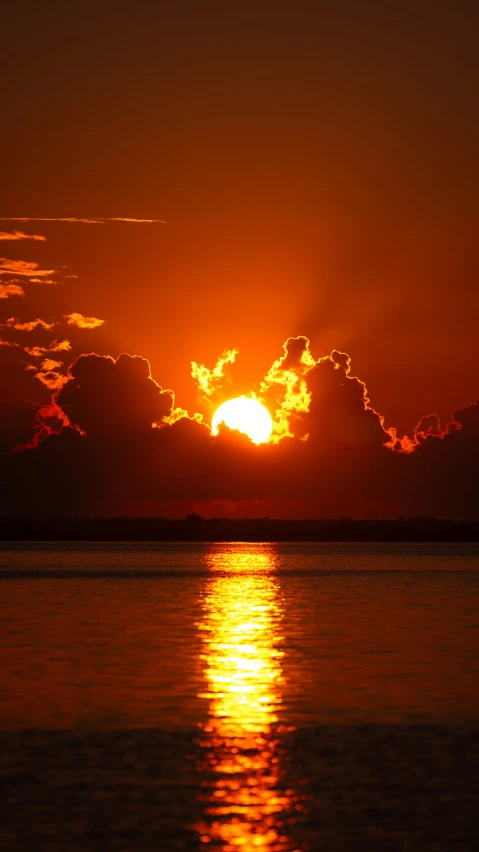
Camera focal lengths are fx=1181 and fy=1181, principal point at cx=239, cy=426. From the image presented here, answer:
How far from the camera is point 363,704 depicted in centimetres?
4066

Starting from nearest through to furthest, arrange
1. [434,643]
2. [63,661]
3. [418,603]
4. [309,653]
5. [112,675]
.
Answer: [112,675] < [63,661] < [309,653] < [434,643] < [418,603]

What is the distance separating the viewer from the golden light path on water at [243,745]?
23.3 metres

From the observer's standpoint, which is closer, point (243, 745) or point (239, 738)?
point (243, 745)

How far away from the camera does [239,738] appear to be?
33.6 meters

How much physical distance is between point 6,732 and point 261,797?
35.4 feet

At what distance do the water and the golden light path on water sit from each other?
0.27ft

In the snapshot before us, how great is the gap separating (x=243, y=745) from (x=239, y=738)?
1.01m

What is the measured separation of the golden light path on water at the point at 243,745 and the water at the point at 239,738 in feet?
0.27

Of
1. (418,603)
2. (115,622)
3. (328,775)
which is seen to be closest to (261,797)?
(328,775)

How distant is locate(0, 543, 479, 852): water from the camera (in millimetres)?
23656

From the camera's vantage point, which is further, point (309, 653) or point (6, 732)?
point (309, 653)

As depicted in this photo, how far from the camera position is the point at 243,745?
1283 inches

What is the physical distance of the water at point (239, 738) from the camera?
23.7 meters

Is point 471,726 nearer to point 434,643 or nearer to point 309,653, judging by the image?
point 309,653
